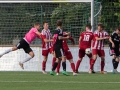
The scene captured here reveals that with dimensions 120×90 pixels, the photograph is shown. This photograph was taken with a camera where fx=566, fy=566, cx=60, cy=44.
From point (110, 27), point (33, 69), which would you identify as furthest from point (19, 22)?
point (110, 27)

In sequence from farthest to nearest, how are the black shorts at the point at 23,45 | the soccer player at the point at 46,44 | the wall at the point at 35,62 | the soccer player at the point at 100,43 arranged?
the wall at the point at 35,62 → the soccer player at the point at 100,43 → the soccer player at the point at 46,44 → the black shorts at the point at 23,45

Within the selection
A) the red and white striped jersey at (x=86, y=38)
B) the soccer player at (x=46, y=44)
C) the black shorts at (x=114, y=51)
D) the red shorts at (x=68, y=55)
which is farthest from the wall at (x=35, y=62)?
the red shorts at (x=68, y=55)

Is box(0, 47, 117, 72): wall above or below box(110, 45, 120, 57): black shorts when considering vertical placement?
below

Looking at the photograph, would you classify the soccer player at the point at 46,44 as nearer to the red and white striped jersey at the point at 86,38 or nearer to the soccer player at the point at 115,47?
the red and white striped jersey at the point at 86,38

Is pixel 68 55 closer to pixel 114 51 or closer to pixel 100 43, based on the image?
pixel 100 43

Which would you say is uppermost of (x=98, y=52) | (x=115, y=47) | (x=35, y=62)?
(x=115, y=47)

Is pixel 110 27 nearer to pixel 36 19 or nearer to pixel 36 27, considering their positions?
pixel 36 19

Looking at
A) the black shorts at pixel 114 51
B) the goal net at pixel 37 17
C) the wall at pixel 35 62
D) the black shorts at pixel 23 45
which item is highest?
the goal net at pixel 37 17

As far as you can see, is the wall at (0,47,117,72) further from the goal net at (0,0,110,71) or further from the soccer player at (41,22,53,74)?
the soccer player at (41,22,53,74)

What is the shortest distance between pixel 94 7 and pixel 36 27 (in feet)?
15.6

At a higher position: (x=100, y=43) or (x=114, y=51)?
(x=100, y=43)

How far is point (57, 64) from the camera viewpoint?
2012cm

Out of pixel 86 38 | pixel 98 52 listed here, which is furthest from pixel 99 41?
pixel 86 38

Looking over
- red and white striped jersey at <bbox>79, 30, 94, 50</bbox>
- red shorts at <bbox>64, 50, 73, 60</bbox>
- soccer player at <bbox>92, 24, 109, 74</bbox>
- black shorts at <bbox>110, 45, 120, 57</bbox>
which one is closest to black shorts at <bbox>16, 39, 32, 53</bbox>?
red shorts at <bbox>64, 50, 73, 60</bbox>
